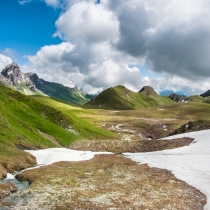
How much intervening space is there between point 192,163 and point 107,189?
69.7 feet

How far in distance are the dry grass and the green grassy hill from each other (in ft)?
26.2

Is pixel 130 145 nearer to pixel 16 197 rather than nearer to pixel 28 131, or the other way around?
pixel 28 131

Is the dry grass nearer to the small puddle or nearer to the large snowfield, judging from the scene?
the small puddle

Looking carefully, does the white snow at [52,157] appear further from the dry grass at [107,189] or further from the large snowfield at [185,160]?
the dry grass at [107,189]

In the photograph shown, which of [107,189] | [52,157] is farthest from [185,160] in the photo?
[52,157]

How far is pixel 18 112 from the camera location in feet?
271

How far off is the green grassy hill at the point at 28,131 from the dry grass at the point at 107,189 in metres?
7.97

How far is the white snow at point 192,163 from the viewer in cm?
3403

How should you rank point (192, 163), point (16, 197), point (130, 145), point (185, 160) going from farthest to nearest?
point (130, 145), point (185, 160), point (192, 163), point (16, 197)

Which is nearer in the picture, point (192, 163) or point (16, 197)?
point (16, 197)

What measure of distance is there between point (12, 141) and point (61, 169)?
1932 centimetres

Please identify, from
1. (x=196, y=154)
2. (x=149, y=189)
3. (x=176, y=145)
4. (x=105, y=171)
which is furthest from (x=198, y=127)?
(x=149, y=189)

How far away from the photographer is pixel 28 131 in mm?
68062

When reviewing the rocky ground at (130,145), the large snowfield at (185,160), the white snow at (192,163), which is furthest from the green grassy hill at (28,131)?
the white snow at (192,163)
